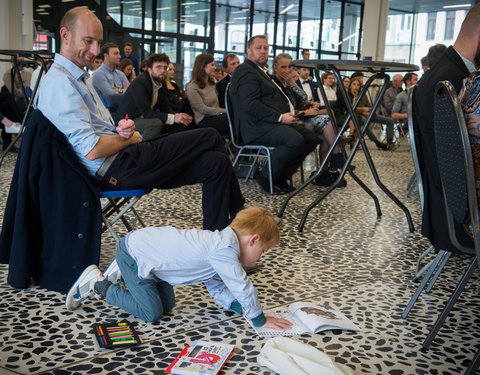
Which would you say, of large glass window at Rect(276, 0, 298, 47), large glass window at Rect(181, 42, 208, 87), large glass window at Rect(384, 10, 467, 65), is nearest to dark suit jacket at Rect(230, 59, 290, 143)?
large glass window at Rect(181, 42, 208, 87)

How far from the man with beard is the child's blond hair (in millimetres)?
532

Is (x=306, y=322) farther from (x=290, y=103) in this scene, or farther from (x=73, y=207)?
(x=290, y=103)

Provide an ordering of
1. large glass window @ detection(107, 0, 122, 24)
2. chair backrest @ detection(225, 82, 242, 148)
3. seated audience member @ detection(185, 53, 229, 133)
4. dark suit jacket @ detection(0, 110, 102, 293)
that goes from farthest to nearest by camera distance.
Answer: large glass window @ detection(107, 0, 122, 24), seated audience member @ detection(185, 53, 229, 133), chair backrest @ detection(225, 82, 242, 148), dark suit jacket @ detection(0, 110, 102, 293)

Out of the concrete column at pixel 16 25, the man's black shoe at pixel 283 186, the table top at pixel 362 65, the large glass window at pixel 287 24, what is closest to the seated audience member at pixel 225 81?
the man's black shoe at pixel 283 186

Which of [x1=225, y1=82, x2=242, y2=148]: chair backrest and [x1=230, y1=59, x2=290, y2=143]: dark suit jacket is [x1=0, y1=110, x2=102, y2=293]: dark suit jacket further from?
[x1=225, y1=82, x2=242, y2=148]: chair backrest

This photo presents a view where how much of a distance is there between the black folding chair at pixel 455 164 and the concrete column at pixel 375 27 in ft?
45.1

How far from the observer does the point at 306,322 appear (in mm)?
1788

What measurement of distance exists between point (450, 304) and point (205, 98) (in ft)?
13.1

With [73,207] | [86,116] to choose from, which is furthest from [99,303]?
[86,116]

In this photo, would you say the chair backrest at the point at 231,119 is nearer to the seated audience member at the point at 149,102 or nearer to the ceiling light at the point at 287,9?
the seated audience member at the point at 149,102

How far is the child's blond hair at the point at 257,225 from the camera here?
1.73 meters

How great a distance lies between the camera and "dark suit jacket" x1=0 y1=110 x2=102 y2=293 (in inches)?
79.6

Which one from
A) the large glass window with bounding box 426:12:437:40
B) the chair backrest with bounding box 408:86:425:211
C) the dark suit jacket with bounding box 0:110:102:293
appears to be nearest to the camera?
the chair backrest with bounding box 408:86:425:211

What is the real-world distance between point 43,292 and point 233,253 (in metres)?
0.89
